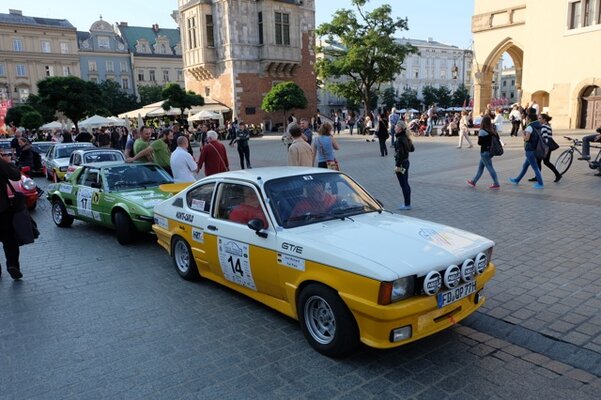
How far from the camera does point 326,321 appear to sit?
13.1ft

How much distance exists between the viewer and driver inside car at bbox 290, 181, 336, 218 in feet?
15.3

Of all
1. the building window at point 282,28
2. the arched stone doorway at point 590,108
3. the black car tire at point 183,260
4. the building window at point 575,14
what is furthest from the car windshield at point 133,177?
the building window at point 282,28

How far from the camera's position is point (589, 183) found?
11.4 meters

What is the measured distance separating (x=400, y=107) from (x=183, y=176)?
303ft

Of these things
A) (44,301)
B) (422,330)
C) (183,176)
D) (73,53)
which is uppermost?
(73,53)

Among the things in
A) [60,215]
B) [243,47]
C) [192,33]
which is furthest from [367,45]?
[60,215]

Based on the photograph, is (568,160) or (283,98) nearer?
(568,160)

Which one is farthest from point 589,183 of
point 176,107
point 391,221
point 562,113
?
point 176,107

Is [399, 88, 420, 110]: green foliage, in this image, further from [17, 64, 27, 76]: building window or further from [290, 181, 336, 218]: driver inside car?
[290, 181, 336, 218]: driver inside car

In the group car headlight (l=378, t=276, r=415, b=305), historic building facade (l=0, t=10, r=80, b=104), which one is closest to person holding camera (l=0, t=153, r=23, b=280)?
car headlight (l=378, t=276, r=415, b=305)

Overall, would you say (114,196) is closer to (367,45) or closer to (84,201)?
(84,201)

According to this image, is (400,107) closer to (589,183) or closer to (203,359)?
(589,183)

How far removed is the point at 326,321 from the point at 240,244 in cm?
131

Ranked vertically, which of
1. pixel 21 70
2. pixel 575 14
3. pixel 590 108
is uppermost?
pixel 21 70
